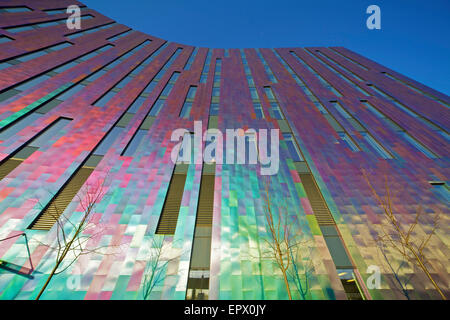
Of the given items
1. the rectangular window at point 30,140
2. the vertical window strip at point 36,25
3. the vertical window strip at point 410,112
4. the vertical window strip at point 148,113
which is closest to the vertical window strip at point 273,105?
the vertical window strip at point 148,113

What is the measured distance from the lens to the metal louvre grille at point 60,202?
8305 mm

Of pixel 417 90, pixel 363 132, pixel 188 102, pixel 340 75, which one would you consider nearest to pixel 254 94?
pixel 188 102

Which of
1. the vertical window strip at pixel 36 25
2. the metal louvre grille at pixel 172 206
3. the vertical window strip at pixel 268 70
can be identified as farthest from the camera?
the vertical window strip at pixel 268 70

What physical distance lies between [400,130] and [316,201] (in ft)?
40.9

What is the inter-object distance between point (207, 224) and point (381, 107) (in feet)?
70.0

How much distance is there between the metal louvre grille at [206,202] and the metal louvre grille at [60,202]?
657 cm

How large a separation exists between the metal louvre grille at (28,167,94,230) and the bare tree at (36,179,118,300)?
3.2 inches

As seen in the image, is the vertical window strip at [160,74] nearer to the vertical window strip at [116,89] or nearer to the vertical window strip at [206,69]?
the vertical window strip at [116,89]

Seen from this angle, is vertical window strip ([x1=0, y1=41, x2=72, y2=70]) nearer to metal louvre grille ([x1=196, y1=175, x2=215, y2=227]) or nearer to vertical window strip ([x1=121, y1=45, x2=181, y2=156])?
vertical window strip ([x1=121, y1=45, x2=181, y2=156])

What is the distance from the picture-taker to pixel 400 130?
1552 cm

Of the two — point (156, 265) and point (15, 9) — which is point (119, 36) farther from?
point (156, 265)

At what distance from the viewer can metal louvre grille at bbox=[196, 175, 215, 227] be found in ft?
31.2
